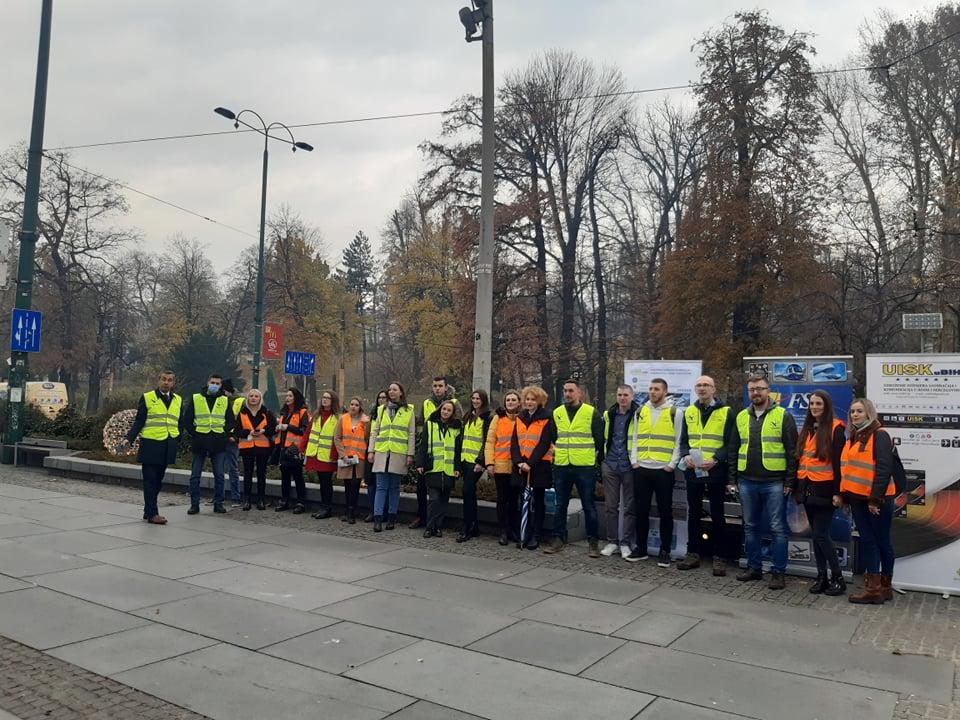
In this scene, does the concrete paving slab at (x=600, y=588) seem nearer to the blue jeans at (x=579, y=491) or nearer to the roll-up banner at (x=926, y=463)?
the blue jeans at (x=579, y=491)

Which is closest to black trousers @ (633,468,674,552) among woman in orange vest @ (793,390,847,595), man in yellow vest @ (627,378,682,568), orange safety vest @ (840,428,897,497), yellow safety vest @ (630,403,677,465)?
man in yellow vest @ (627,378,682,568)

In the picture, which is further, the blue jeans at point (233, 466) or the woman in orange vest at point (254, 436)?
the blue jeans at point (233, 466)

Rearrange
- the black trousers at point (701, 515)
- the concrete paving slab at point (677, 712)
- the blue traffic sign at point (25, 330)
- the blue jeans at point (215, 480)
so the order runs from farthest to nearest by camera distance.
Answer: the blue traffic sign at point (25, 330) → the blue jeans at point (215, 480) → the black trousers at point (701, 515) → the concrete paving slab at point (677, 712)

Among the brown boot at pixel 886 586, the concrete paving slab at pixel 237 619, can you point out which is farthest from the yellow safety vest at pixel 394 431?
the brown boot at pixel 886 586

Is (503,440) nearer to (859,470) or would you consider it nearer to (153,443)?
(859,470)

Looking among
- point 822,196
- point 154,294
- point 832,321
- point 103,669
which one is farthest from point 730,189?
point 154,294

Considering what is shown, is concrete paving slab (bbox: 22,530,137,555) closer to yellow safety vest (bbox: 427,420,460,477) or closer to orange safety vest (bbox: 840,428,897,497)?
yellow safety vest (bbox: 427,420,460,477)

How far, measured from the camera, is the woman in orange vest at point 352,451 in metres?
10.8

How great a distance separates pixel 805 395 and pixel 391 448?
16.6 feet

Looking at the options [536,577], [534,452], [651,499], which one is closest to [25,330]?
[534,452]

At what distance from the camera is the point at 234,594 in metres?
7.11

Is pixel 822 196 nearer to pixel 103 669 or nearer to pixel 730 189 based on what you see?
pixel 730 189

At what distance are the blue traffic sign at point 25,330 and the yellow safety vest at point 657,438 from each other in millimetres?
13666

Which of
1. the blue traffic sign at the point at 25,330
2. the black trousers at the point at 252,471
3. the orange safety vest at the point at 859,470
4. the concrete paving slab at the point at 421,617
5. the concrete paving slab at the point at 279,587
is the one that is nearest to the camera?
the concrete paving slab at the point at 421,617
